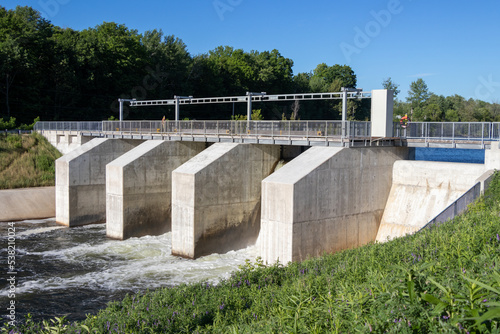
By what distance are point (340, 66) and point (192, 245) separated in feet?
330

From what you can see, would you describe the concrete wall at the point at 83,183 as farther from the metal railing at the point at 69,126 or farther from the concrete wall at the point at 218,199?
the concrete wall at the point at 218,199

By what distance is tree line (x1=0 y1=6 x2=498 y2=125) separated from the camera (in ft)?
170

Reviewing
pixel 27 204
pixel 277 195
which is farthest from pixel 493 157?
pixel 27 204

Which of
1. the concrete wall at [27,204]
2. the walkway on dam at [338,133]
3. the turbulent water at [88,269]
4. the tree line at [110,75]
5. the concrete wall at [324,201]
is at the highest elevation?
the tree line at [110,75]

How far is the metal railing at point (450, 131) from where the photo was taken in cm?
2057

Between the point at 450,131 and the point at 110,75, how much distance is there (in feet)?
152

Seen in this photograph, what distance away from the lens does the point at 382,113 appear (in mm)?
21906

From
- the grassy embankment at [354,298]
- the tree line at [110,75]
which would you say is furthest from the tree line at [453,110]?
the grassy embankment at [354,298]

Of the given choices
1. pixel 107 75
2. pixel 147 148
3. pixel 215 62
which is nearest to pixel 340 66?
pixel 215 62

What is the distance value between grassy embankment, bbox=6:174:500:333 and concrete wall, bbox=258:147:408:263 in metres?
6.02

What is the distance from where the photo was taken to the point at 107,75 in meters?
58.6

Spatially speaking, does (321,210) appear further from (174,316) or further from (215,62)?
(215,62)

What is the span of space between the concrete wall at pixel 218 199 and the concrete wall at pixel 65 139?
17520 millimetres

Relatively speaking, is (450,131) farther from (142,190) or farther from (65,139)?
(65,139)
